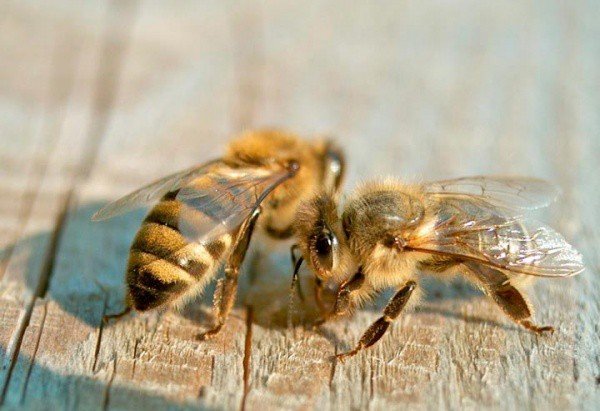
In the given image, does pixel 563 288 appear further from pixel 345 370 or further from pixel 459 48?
pixel 459 48

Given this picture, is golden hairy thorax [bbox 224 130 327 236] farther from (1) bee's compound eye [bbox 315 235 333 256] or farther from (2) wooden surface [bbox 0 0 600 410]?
(1) bee's compound eye [bbox 315 235 333 256]

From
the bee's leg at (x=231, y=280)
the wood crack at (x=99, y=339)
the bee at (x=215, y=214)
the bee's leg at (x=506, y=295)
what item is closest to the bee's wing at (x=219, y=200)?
the bee at (x=215, y=214)

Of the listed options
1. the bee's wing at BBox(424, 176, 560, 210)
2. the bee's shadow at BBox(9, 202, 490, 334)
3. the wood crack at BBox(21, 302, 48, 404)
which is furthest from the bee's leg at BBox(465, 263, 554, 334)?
the wood crack at BBox(21, 302, 48, 404)

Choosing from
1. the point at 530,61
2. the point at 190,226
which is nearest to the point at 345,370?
the point at 190,226

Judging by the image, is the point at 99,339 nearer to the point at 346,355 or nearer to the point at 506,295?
the point at 346,355

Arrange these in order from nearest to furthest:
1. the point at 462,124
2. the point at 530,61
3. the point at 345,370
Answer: the point at 345,370 → the point at 462,124 → the point at 530,61
